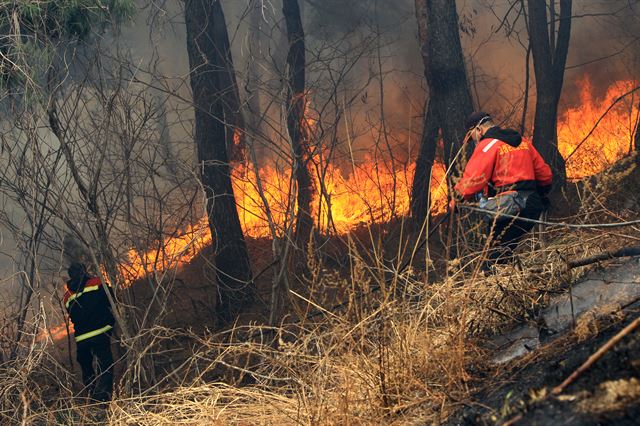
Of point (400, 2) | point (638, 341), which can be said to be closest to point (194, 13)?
point (638, 341)

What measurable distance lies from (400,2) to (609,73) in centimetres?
583

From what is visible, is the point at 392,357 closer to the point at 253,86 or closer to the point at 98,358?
the point at 98,358

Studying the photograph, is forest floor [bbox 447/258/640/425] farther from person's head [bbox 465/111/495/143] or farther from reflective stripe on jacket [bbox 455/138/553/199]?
person's head [bbox 465/111/495/143]

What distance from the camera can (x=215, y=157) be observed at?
1145 cm

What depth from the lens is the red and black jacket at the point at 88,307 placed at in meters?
8.22

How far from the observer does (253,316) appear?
35.3 ft

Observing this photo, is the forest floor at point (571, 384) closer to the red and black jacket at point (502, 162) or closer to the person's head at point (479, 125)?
the red and black jacket at point (502, 162)

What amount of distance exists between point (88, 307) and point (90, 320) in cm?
20

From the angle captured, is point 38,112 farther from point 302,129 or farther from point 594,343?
point 594,343

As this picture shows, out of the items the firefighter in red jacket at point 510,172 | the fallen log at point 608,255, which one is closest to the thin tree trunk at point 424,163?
the firefighter in red jacket at point 510,172

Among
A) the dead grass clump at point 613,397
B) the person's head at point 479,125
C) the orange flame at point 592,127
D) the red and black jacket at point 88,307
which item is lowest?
the dead grass clump at point 613,397

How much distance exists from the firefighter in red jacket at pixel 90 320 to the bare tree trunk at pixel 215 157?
8.54ft

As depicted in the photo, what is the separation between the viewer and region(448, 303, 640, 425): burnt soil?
2805 millimetres

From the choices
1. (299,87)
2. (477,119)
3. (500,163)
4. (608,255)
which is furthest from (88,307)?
(299,87)
